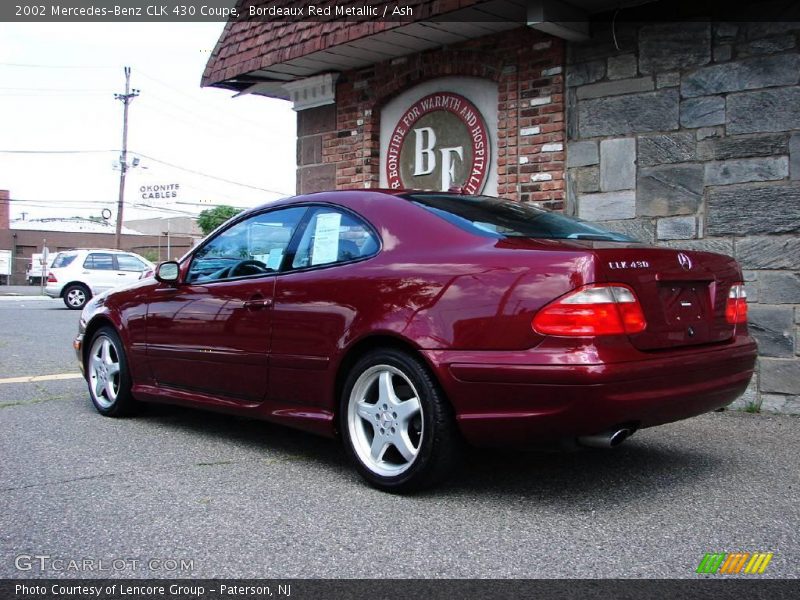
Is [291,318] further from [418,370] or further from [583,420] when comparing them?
[583,420]

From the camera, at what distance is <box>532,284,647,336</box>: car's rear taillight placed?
3330 millimetres

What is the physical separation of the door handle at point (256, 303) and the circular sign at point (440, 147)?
158 inches

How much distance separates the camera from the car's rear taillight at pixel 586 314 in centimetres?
333

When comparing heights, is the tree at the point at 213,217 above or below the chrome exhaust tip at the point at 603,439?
above

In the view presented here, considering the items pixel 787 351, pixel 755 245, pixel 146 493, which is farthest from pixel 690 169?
pixel 146 493

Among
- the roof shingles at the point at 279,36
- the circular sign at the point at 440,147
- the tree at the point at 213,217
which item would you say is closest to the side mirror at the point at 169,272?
the roof shingles at the point at 279,36

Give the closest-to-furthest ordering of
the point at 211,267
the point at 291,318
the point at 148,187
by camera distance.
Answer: the point at 291,318 → the point at 211,267 → the point at 148,187

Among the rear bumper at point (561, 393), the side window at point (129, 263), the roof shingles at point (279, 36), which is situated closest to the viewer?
the rear bumper at point (561, 393)

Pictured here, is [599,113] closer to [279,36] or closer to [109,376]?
[279,36]

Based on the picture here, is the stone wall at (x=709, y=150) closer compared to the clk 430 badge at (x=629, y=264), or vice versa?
the clk 430 badge at (x=629, y=264)

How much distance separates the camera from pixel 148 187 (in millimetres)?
90188

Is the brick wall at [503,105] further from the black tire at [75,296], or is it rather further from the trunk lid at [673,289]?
the black tire at [75,296]

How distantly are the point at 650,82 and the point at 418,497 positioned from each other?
4.49 meters

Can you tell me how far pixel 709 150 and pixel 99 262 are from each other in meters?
18.6
